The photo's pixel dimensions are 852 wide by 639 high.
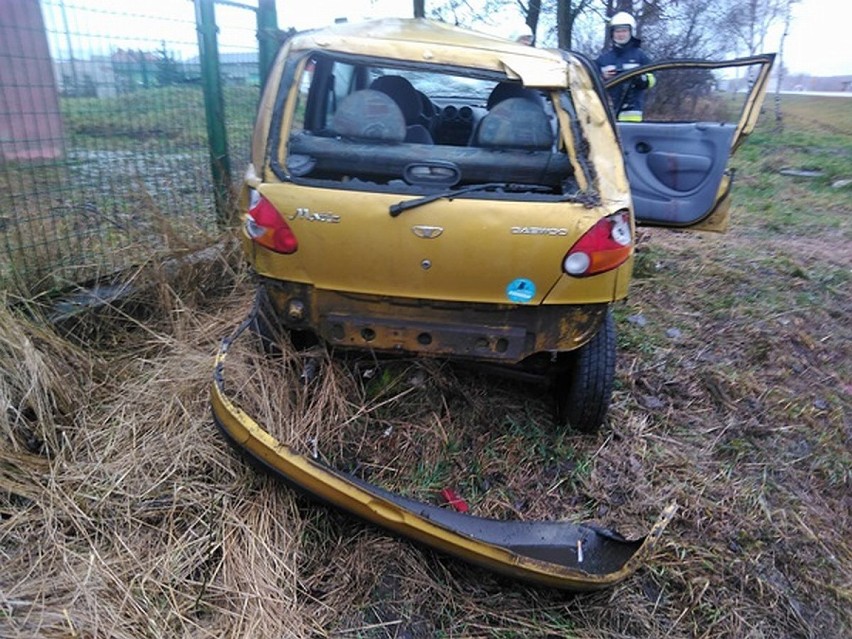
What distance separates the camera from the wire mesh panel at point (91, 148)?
11.1 feet

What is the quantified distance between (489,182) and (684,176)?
2.08 m

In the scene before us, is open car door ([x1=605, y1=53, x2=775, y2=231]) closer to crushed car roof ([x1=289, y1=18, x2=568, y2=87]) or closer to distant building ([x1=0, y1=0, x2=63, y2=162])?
crushed car roof ([x1=289, y1=18, x2=568, y2=87])

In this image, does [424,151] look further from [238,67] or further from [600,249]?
[238,67]

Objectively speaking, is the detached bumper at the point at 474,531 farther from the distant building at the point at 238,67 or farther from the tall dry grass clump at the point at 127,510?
the distant building at the point at 238,67

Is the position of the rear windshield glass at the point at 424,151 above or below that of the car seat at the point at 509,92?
below

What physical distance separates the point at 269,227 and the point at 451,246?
0.70 metres

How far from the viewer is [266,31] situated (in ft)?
17.4

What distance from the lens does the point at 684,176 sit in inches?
174

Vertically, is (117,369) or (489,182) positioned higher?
(489,182)

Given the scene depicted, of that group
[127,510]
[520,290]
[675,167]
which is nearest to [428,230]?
[520,290]

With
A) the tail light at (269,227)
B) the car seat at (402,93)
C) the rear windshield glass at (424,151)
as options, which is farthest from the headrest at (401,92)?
the tail light at (269,227)

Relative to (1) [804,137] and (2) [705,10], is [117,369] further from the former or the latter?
(2) [705,10]

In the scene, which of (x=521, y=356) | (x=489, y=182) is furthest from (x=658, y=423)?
(x=489, y=182)

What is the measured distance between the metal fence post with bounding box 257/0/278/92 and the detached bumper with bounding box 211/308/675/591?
366 centimetres
